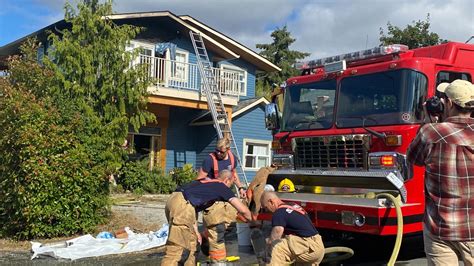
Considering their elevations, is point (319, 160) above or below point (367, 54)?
below

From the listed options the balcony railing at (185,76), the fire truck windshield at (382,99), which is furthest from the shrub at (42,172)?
the balcony railing at (185,76)

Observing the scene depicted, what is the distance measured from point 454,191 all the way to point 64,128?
7149 millimetres

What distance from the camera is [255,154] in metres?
20.7

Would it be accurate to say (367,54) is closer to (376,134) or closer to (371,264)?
(376,134)

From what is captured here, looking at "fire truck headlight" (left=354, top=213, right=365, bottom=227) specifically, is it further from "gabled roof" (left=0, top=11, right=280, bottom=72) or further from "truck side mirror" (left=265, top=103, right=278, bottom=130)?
"gabled roof" (left=0, top=11, right=280, bottom=72)

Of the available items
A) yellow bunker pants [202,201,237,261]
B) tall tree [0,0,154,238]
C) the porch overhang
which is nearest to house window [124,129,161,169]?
the porch overhang

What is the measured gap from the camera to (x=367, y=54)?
674cm

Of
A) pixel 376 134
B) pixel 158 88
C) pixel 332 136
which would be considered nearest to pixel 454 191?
pixel 376 134

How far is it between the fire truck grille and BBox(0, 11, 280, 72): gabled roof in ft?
38.5

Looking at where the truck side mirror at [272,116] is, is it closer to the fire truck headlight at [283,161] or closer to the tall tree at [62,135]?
the fire truck headlight at [283,161]

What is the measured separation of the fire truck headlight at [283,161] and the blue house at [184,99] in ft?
32.8

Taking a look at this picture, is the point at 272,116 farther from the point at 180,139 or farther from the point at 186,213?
the point at 180,139

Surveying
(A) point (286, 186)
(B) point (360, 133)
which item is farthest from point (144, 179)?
(B) point (360, 133)

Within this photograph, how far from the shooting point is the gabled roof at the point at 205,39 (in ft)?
57.6
